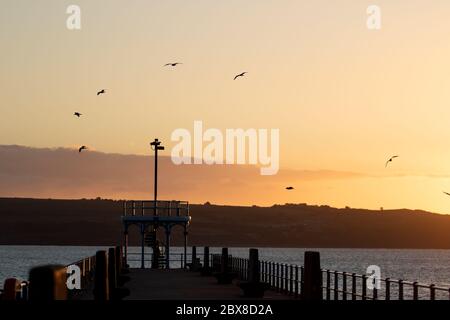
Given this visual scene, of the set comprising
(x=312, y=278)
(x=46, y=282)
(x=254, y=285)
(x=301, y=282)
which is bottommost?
(x=254, y=285)

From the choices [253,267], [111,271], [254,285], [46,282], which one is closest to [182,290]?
[253,267]

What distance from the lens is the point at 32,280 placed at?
1298 cm

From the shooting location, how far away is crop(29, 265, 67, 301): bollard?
1281cm

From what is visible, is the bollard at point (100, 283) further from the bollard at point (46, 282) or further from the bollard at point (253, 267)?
the bollard at point (253, 267)

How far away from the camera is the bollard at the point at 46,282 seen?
12.8 metres

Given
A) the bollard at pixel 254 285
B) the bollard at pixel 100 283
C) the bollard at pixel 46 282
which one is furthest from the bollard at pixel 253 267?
the bollard at pixel 46 282

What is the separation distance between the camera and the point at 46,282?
508 inches

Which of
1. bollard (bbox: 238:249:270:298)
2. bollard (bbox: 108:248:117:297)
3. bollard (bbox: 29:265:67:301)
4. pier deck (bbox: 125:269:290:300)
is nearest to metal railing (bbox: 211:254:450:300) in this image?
pier deck (bbox: 125:269:290:300)

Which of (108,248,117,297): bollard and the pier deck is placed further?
the pier deck

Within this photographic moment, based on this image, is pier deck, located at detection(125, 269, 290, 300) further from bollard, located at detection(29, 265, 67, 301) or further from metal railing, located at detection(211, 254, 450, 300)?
bollard, located at detection(29, 265, 67, 301)

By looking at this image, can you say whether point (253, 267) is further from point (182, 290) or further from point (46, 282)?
point (46, 282)
